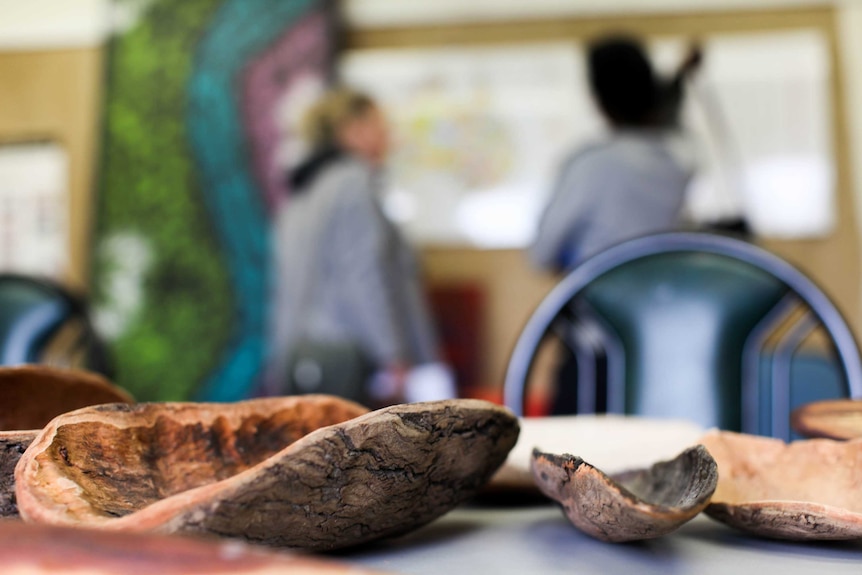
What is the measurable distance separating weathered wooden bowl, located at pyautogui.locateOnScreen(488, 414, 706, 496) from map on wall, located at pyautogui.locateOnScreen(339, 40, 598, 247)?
3188 millimetres

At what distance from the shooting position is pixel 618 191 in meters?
1.77

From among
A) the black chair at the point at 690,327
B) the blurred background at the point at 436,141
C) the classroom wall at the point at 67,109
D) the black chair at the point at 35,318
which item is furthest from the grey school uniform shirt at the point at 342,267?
the classroom wall at the point at 67,109

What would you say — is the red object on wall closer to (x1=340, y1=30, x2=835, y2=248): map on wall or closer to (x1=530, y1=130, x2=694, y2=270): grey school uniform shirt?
(x1=340, y1=30, x2=835, y2=248): map on wall

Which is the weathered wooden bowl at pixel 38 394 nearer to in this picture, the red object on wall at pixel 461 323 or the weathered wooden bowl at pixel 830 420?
the weathered wooden bowl at pixel 830 420

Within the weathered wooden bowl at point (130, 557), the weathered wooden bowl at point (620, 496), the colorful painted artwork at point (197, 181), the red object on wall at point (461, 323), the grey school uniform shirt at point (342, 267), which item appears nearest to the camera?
the weathered wooden bowl at point (130, 557)

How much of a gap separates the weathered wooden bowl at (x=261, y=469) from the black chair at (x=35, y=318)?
69 centimetres

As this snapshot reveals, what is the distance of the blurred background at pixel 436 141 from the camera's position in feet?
11.3

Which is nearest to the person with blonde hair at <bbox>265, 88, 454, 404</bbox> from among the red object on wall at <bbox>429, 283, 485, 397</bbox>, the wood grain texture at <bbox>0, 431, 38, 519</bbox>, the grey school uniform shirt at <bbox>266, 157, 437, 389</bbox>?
the grey school uniform shirt at <bbox>266, 157, 437, 389</bbox>

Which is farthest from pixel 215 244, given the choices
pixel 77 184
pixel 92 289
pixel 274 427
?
pixel 274 427

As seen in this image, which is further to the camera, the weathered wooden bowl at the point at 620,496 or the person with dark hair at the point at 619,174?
the person with dark hair at the point at 619,174

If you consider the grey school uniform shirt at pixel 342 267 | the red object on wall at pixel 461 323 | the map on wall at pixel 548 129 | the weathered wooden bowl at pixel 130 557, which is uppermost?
the map on wall at pixel 548 129

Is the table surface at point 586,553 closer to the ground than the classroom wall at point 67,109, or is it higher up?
closer to the ground

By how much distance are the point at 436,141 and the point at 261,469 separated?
11.6 feet

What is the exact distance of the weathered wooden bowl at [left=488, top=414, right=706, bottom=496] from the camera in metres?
0.39
